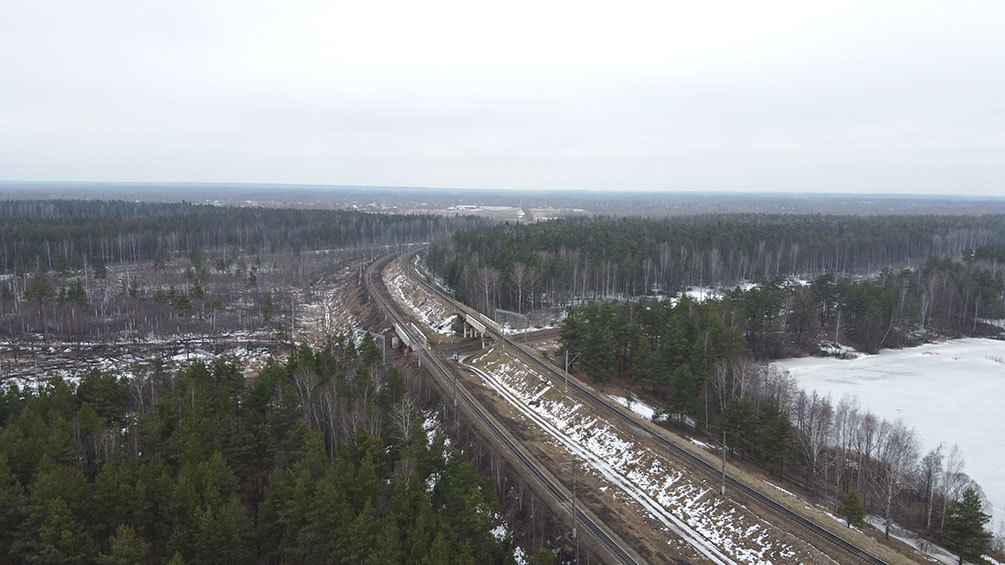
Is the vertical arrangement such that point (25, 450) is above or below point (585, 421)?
above

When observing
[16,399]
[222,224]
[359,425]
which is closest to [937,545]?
[359,425]

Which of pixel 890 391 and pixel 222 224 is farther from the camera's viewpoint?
pixel 222 224

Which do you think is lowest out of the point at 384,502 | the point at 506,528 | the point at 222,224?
the point at 506,528

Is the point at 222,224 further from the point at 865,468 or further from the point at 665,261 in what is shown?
the point at 865,468

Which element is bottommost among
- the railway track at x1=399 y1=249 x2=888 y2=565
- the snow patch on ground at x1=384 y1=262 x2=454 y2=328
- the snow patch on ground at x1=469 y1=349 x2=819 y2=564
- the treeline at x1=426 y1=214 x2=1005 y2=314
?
the snow patch on ground at x1=469 y1=349 x2=819 y2=564

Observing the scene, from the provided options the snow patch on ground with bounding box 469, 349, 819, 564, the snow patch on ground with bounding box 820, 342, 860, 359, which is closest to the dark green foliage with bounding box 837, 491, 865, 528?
the snow patch on ground with bounding box 469, 349, 819, 564

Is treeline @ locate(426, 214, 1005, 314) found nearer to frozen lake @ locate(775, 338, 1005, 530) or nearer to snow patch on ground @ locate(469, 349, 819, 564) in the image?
snow patch on ground @ locate(469, 349, 819, 564)

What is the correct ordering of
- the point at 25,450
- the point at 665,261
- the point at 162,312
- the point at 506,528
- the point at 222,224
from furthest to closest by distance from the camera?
1. the point at 222,224
2. the point at 665,261
3. the point at 162,312
4. the point at 506,528
5. the point at 25,450
